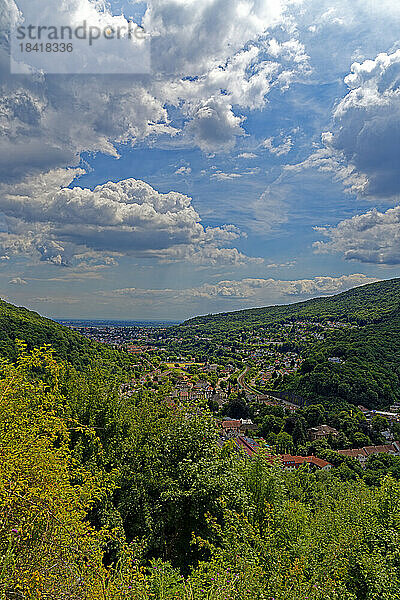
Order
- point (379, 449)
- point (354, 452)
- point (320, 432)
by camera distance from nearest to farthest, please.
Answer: point (354, 452), point (379, 449), point (320, 432)

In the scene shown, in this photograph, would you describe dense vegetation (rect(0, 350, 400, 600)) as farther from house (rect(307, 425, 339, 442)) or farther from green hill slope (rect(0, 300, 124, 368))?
A: house (rect(307, 425, 339, 442))

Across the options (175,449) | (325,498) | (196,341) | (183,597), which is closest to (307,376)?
(325,498)

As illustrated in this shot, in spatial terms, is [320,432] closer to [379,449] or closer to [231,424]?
[379,449]

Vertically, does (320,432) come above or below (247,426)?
above

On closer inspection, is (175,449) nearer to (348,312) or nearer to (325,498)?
(325,498)

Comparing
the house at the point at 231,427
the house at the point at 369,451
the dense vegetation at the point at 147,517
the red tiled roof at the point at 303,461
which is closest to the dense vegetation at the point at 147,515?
the dense vegetation at the point at 147,517

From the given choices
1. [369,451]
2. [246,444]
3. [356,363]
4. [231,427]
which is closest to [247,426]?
[231,427]

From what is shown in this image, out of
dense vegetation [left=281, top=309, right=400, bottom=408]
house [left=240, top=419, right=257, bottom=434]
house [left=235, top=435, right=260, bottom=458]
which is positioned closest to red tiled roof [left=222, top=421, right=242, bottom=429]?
house [left=240, top=419, right=257, bottom=434]
